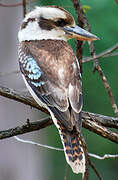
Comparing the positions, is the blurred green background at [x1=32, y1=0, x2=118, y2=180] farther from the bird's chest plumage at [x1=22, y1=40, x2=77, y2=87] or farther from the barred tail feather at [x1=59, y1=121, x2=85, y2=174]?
the barred tail feather at [x1=59, y1=121, x2=85, y2=174]

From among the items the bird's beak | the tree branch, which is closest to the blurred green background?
the bird's beak

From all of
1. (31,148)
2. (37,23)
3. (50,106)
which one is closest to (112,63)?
(31,148)

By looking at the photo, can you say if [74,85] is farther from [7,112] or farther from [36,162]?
[36,162]

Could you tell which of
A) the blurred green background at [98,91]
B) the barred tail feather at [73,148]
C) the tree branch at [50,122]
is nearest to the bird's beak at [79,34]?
the tree branch at [50,122]

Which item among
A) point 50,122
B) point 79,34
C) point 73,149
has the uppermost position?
point 79,34

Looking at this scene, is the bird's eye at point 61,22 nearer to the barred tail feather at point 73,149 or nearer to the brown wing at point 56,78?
the brown wing at point 56,78

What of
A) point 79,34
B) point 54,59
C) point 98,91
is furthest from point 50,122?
point 98,91

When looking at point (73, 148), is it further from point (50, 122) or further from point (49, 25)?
point (49, 25)

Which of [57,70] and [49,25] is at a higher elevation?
[49,25]
